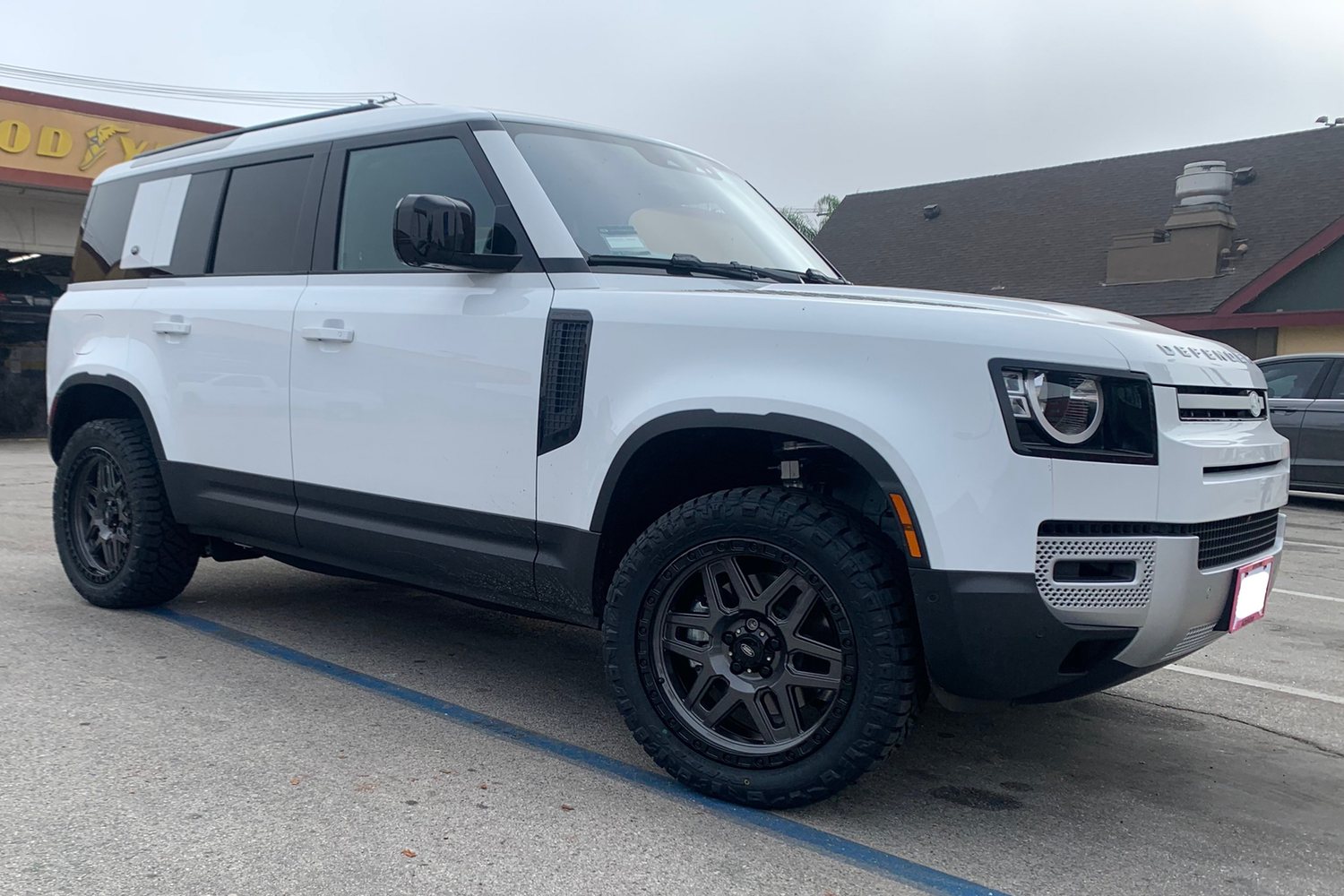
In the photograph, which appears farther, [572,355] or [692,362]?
[572,355]

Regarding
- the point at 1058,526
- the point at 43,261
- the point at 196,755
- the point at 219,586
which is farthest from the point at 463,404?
the point at 43,261

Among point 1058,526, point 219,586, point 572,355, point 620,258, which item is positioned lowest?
point 219,586

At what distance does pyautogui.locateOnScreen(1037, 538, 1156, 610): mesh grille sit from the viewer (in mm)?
2922

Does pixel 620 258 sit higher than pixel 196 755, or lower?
higher

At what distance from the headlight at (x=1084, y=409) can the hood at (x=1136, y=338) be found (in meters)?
0.09

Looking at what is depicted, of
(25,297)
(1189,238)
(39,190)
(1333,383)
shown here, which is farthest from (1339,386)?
(25,297)

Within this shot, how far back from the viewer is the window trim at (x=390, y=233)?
3.97 meters

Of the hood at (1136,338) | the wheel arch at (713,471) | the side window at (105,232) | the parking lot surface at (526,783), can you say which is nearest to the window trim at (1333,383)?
the parking lot surface at (526,783)

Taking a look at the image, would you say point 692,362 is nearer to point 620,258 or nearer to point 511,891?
point 620,258

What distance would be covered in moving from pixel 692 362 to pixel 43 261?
898 inches

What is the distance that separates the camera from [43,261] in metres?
22.5

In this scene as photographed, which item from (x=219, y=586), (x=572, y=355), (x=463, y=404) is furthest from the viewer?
(x=219, y=586)

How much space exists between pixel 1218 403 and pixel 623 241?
6.32 feet

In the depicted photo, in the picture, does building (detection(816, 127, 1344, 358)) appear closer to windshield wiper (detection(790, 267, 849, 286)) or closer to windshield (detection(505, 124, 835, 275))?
windshield wiper (detection(790, 267, 849, 286))
